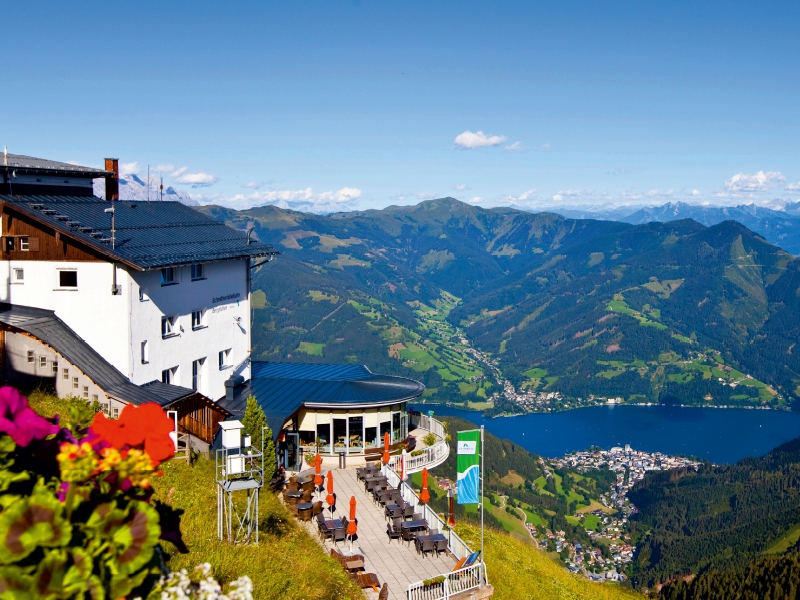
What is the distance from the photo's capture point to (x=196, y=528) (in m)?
16.7

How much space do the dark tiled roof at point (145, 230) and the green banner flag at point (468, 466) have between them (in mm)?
12133

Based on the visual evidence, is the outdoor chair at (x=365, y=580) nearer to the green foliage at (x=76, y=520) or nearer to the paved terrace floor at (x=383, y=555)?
the paved terrace floor at (x=383, y=555)

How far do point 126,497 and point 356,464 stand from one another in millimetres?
26352

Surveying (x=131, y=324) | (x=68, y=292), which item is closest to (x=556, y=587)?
(x=131, y=324)

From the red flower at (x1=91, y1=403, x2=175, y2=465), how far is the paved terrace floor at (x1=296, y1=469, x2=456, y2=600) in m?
13.9

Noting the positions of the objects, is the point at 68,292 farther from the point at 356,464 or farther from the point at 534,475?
the point at 534,475

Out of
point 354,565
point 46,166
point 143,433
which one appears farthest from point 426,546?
point 46,166

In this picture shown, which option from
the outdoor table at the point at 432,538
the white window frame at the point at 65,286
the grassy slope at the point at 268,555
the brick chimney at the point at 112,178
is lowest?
the outdoor table at the point at 432,538

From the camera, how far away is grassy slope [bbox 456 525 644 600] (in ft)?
79.4

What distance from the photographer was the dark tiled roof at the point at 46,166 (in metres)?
26.6

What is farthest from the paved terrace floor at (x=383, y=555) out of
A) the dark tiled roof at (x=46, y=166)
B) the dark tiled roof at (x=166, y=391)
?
the dark tiled roof at (x=46, y=166)

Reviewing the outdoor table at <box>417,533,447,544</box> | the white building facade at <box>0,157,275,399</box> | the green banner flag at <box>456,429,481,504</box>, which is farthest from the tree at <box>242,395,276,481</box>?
the green banner flag at <box>456,429,481,504</box>

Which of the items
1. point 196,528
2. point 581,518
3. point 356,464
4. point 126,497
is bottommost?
point 581,518

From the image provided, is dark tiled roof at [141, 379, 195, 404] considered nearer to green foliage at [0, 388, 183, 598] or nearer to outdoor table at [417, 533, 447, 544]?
outdoor table at [417, 533, 447, 544]
